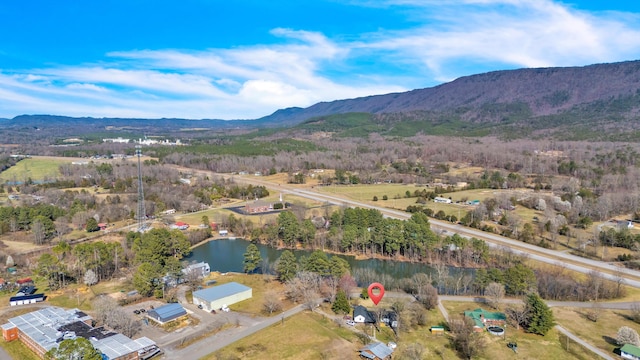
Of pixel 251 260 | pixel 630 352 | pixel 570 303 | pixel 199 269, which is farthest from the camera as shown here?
pixel 251 260

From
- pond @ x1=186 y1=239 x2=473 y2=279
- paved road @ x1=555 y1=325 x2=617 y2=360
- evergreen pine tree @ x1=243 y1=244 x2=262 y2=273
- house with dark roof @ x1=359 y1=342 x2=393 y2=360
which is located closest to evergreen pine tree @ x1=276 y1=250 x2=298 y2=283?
evergreen pine tree @ x1=243 y1=244 x2=262 y2=273

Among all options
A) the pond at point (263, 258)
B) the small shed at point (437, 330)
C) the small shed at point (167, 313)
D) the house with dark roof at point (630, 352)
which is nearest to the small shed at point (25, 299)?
the small shed at point (167, 313)

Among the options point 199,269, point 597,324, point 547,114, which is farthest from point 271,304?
point 547,114

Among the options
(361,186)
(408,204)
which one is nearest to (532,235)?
(408,204)

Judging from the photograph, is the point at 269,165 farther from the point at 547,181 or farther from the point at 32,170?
the point at 547,181

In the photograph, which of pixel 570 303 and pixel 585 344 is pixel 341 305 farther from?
pixel 570 303

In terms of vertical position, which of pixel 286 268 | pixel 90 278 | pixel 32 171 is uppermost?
pixel 32 171

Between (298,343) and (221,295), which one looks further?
(221,295)
